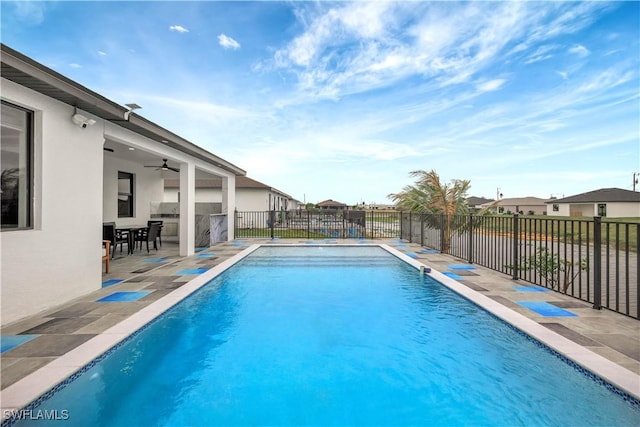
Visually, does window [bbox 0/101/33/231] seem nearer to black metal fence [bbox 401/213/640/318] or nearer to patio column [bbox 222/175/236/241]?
black metal fence [bbox 401/213/640/318]

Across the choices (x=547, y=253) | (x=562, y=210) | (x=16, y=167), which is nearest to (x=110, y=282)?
(x=16, y=167)

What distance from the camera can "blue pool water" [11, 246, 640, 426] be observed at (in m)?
2.55

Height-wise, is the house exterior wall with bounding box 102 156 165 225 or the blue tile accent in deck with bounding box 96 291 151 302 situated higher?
the house exterior wall with bounding box 102 156 165 225

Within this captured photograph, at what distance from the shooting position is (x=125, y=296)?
529 centimetres

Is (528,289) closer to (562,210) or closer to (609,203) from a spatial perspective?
(609,203)

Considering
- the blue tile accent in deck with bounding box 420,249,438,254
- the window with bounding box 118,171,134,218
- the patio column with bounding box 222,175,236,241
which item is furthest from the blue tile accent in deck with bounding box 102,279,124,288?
the blue tile accent in deck with bounding box 420,249,438,254

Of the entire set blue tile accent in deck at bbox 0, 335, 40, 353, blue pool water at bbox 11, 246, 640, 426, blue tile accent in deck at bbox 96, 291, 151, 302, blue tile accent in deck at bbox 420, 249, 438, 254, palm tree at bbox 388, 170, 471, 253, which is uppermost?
palm tree at bbox 388, 170, 471, 253

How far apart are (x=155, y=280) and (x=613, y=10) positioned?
1450 centimetres

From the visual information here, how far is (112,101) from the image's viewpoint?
5266 millimetres

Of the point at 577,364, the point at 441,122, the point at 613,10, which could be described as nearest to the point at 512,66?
the point at 613,10

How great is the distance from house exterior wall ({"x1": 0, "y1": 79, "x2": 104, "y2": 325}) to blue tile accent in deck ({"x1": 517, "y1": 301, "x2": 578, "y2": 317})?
732 centimetres

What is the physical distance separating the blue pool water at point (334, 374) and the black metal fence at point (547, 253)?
6.06 feet

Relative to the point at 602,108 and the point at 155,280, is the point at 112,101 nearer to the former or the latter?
the point at 155,280

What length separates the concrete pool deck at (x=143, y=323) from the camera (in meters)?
2.78
